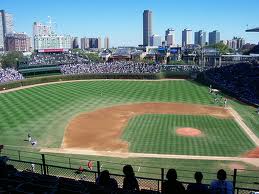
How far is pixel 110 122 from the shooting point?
121 ft

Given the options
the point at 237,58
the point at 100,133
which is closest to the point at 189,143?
the point at 100,133

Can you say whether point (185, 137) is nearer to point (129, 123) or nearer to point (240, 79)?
point (129, 123)

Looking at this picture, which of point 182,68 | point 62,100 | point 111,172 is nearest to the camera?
point 111,172

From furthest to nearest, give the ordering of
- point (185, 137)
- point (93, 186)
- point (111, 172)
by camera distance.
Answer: point (185, 137) < point (111, 172) < point (93, 186)

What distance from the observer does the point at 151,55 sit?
5182 inches

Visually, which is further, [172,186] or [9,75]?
[9,75]

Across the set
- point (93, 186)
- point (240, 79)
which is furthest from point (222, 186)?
point (240, 79)

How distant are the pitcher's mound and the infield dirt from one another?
5946mm

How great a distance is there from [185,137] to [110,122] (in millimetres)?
9618

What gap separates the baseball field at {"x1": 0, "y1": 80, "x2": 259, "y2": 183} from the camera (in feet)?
92.7

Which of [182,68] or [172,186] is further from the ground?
[172,186]

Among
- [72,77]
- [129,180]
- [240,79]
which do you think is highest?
[129,180]

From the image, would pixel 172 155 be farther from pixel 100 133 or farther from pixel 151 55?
pixel 151 55

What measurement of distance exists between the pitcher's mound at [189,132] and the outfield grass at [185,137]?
1.69 ft
